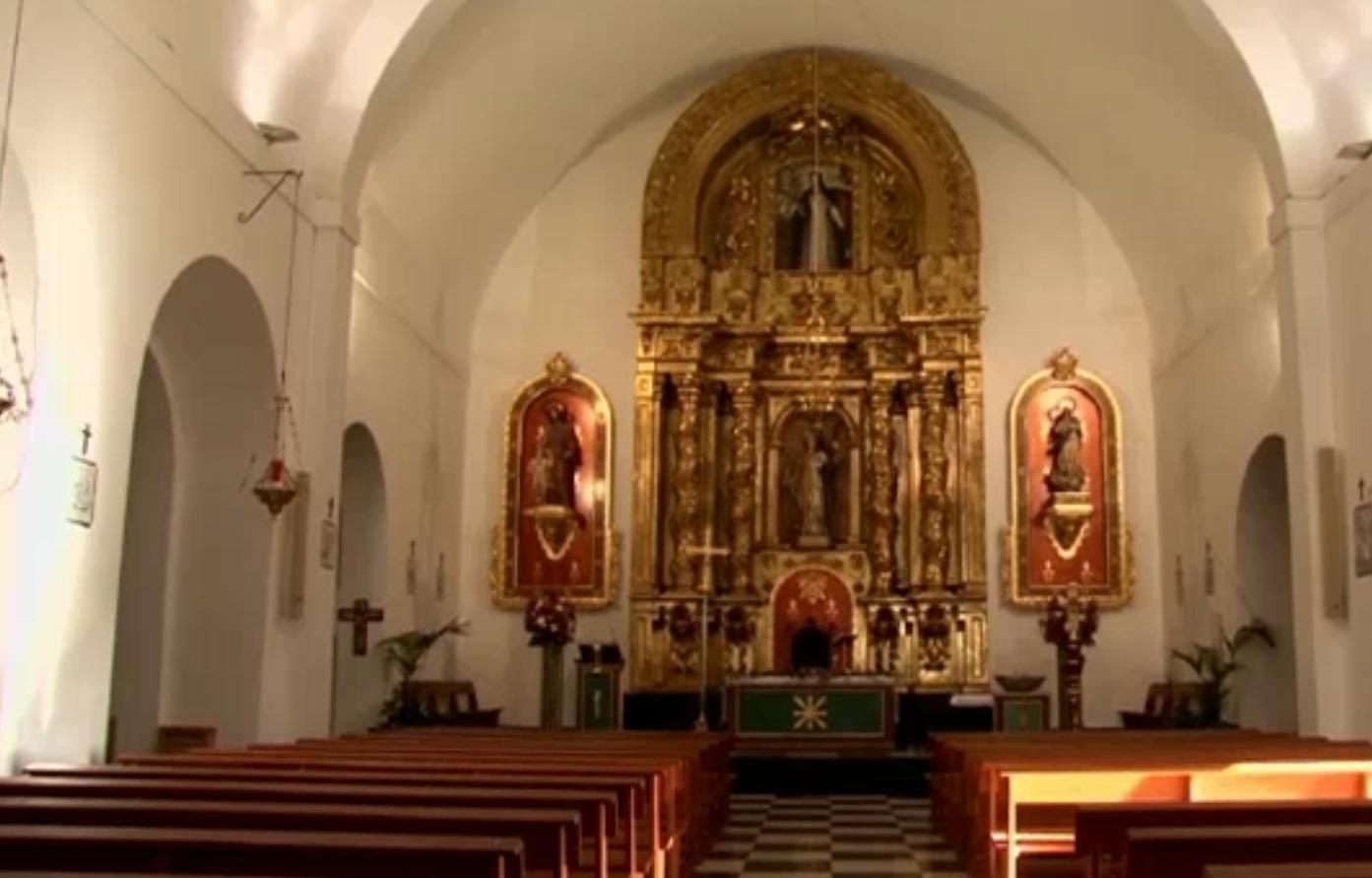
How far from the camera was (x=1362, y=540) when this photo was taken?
10.0 meters

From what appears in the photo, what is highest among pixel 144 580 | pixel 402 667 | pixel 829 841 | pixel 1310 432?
pixel 1310 432

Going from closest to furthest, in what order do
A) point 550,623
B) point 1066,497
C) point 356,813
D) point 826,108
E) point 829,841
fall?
point 356,813
point 829,841
point 550,623
point 1066,497
point 826,108

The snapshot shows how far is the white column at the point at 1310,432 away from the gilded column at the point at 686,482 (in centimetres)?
687

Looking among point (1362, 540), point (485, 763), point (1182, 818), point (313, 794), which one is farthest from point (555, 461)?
point (1182, 818)

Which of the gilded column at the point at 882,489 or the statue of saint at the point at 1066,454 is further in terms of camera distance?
the gilded column at the point at 882,489

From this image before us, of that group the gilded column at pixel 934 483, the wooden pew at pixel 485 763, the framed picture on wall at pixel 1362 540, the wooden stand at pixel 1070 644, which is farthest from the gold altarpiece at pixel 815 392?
the wooden pew at pixel 485 763

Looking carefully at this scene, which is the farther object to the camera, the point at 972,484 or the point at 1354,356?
the point at 972,484

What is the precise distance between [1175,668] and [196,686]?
9984 millimetres

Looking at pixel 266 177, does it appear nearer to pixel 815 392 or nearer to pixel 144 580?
pixel 144 580

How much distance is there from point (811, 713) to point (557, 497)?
4064 mm

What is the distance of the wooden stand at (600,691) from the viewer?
1527 cm

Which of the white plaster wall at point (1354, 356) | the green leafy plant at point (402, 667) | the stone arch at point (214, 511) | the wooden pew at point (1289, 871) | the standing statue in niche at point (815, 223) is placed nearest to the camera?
the wooden pew at point (1289, 871)

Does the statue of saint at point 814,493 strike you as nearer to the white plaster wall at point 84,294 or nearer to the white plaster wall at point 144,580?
the white plaster wall at point 144,580

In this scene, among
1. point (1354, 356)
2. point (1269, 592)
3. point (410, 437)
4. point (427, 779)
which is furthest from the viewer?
point (410, 437)
